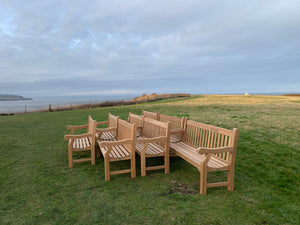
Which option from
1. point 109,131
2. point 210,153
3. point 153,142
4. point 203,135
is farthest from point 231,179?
point 109,131

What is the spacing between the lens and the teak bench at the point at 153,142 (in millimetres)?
4344

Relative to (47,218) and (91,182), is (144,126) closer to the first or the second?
(91,182)

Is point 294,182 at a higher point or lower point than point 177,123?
lower

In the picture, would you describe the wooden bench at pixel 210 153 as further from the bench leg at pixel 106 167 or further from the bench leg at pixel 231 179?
the bench leg at pixel 106 167

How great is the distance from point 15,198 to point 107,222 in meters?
1.92

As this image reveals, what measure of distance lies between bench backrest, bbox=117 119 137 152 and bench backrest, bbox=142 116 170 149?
0.76m

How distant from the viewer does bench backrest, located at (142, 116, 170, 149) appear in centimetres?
451

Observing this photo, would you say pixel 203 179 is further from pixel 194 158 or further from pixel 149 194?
pixel 149 194

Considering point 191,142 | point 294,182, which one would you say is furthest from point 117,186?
point 294,182

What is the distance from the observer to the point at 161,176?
14.5 ft

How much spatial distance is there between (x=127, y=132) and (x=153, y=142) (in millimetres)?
715

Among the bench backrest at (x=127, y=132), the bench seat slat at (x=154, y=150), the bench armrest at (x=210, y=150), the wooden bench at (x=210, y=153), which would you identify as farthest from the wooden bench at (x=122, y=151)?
the bench armrest at (x=210, y=150)

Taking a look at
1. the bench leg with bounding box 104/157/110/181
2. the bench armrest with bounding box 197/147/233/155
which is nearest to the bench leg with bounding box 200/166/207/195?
the bench armrest with bounding box 197/147/233/155

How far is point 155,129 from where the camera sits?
543 centimetres
